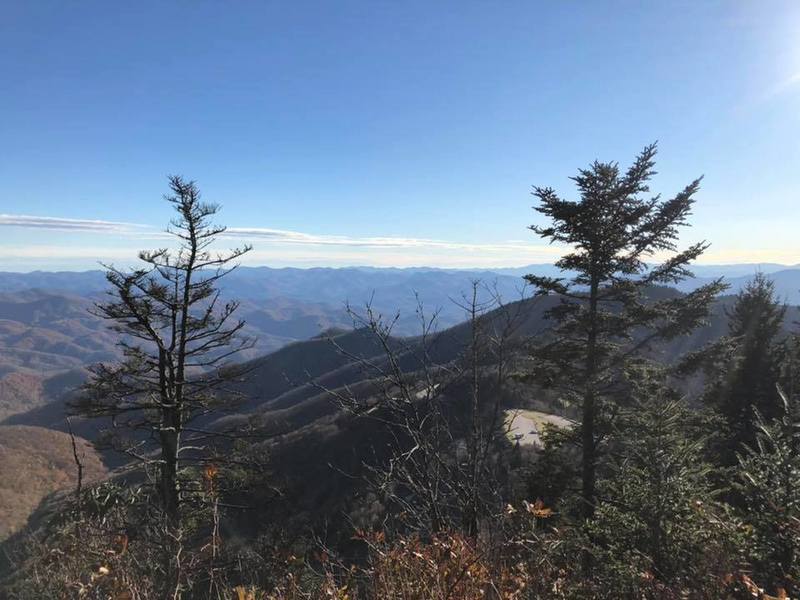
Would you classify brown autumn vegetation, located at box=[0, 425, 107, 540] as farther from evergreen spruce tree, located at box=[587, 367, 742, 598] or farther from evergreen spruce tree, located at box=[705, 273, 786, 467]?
evergreen spruce tree, located at box=[587, 367, 742, 598]

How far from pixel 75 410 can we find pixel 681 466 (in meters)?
10.7

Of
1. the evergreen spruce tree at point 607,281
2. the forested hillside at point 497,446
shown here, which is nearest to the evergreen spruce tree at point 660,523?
the forested hillside at point 497,446

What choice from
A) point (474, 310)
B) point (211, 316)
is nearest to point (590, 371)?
point (474, 310)

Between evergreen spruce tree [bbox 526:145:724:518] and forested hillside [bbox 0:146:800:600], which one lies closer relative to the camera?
forested hillside [bbox 0:146:800:600]

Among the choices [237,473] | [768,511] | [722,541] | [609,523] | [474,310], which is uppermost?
[474,310]

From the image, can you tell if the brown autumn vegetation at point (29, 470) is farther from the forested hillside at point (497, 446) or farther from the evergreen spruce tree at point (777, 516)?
the evergreen spruce tree at point (777, 516)

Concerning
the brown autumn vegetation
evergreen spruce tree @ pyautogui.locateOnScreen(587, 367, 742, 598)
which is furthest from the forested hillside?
the brown autumn vegetation

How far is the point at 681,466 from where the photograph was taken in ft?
22.4

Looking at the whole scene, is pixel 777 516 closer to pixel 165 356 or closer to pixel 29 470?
pixel 165 356

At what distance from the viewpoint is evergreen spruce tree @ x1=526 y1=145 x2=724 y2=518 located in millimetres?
10727

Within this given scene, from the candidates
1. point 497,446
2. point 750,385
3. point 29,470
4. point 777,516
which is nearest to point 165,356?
point 497,446

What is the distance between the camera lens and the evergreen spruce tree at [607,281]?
10727 millimetres

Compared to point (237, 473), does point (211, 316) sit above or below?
above

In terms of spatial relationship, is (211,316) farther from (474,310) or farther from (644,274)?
(644,274)
